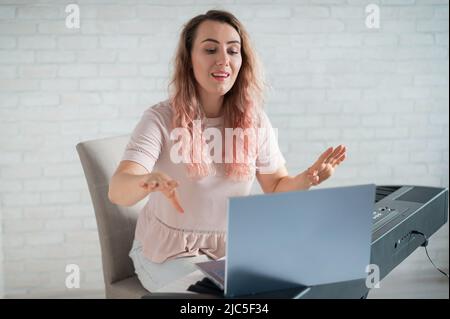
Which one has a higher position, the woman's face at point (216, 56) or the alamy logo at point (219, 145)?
the woman's face at point (216, 56)

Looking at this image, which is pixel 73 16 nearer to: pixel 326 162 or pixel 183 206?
pixel 183 206

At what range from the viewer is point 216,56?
1.64m

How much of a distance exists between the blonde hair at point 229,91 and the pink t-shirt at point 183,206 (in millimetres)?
38

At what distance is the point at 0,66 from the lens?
2.60m

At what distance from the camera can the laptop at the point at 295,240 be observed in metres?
0.95

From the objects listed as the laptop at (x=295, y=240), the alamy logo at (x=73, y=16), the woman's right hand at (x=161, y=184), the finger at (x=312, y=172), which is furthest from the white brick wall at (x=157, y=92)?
the laptop at (x=295, y=240)

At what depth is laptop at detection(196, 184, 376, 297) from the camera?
37.2 inches

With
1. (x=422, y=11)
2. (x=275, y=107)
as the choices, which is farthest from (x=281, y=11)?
(x=422, y=11)

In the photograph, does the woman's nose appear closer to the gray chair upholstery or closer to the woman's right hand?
the gray chair upholstery

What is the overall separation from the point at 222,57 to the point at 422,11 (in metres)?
1.67

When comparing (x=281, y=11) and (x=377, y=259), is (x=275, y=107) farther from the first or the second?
(x=377, y=259)

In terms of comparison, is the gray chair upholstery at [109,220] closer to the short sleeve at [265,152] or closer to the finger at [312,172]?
the short sleeve at [265,152]

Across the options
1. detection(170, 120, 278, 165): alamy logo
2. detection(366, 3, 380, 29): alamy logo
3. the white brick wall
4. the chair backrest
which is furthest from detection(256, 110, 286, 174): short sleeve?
detection(366, 3, 380, 29): alamy logo

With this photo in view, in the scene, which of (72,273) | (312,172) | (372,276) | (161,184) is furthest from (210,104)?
(72,273)
